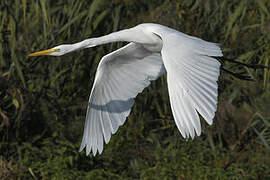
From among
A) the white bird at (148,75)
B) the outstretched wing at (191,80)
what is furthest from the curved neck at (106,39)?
the outstretched wing at (191,80)

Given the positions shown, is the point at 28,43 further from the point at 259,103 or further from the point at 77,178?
the point at 259,103

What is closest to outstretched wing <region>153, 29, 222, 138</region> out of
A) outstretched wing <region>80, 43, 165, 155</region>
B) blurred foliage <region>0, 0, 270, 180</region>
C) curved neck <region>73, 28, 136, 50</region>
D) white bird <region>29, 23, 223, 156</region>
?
white bird <region>29, 23, 223, 156</region>

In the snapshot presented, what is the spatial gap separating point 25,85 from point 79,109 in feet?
1.51

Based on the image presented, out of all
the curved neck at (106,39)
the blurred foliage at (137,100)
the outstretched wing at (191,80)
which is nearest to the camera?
the outstretched wing at (191,80)

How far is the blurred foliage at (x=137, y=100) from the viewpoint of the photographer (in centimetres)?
420

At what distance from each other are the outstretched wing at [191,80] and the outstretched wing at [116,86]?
30.7 inches

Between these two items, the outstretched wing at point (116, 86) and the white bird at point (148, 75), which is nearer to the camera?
the white bird at point (148, 75)

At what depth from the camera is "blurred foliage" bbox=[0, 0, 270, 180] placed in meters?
4.20

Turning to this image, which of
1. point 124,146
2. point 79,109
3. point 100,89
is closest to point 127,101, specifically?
point 100,89

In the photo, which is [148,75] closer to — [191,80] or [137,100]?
[137,100]

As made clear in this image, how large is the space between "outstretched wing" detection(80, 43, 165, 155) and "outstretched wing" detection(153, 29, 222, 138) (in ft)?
2.56

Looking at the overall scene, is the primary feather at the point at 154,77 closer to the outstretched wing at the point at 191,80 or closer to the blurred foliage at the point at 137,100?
the outstretched wing at the point at 191,80

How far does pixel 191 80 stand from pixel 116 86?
114 centimetres

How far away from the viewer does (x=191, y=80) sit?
279 cm
